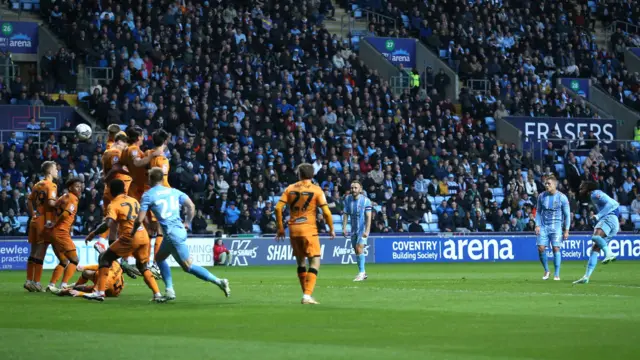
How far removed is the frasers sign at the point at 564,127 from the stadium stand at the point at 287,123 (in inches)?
25.4

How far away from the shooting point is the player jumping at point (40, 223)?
65.9ft

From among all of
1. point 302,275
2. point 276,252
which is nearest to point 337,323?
point 302,275

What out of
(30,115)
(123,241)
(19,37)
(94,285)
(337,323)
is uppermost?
(19,37)

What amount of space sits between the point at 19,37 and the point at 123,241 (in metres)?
26.0

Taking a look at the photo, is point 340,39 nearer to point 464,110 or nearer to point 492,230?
point 464,110

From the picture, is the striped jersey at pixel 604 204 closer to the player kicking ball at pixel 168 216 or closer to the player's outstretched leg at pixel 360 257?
the player's outstretched leg at pixel 360 257

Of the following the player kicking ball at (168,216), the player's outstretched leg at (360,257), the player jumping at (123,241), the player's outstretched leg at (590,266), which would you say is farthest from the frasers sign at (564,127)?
the player kicking ball at (168,216)

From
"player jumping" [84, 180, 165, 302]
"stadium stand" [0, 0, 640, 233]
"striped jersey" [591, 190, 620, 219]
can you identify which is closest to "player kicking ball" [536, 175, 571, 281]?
"striped jersey" [591, 190, 620, 219]

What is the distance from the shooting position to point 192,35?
134 feet

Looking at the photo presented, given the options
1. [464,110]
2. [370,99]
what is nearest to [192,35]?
[370,99]

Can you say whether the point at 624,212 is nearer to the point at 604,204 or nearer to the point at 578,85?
the point at 578,85

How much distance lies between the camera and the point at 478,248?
3869 cm

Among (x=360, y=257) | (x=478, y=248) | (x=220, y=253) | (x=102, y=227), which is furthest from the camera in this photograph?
(x=478, y=248)

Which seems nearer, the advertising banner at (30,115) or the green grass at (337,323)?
the green grass at (337,323)
